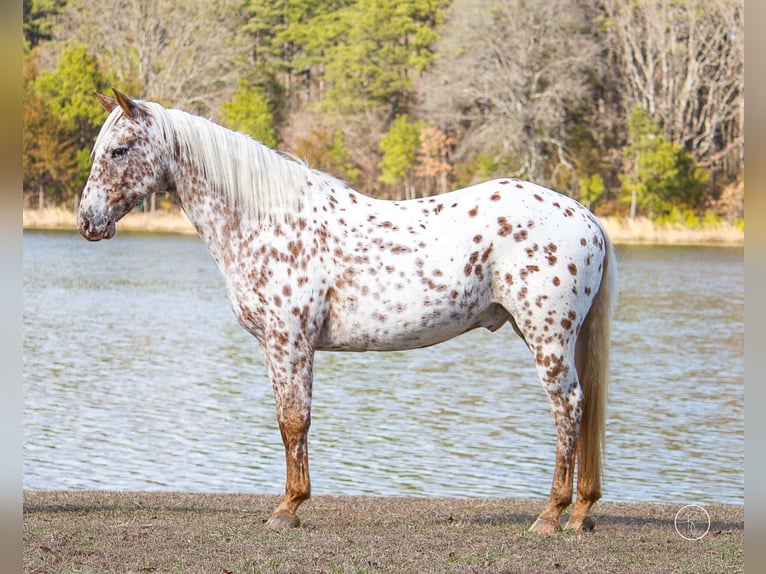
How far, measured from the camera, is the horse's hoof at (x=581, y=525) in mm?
5152

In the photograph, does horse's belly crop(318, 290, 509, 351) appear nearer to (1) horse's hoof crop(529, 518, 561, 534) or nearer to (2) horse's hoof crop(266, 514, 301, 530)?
(2) horse's hoof crop(266, 514, 301, 530)

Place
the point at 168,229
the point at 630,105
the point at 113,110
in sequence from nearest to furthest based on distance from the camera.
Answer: the point at 113,110 < the point at 168,229 < the point at 630,105

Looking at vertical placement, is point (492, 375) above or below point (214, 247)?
below

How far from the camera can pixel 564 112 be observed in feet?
146

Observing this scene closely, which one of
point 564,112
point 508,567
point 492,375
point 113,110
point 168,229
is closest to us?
point 508,567

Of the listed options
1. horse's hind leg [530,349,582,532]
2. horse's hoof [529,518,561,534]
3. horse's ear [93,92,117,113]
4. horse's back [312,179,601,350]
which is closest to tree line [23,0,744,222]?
horse's ear [93,92,117,113]

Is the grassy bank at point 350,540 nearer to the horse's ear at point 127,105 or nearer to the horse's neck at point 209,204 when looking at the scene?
the horse's neck at point 209,204

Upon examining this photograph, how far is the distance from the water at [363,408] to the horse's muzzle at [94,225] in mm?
2946

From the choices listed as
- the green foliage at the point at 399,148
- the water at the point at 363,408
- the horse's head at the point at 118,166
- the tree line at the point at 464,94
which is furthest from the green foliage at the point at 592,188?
the horse's head at the point at 118,166

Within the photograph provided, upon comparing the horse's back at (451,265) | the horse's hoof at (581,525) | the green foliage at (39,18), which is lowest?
the horse's hoof at (581,525)

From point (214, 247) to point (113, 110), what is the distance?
0.79m

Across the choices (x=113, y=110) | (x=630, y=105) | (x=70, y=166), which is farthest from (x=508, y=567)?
(x=630, y=105)

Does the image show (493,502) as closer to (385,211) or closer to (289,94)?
(385,211)

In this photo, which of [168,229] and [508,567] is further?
[168,229]
